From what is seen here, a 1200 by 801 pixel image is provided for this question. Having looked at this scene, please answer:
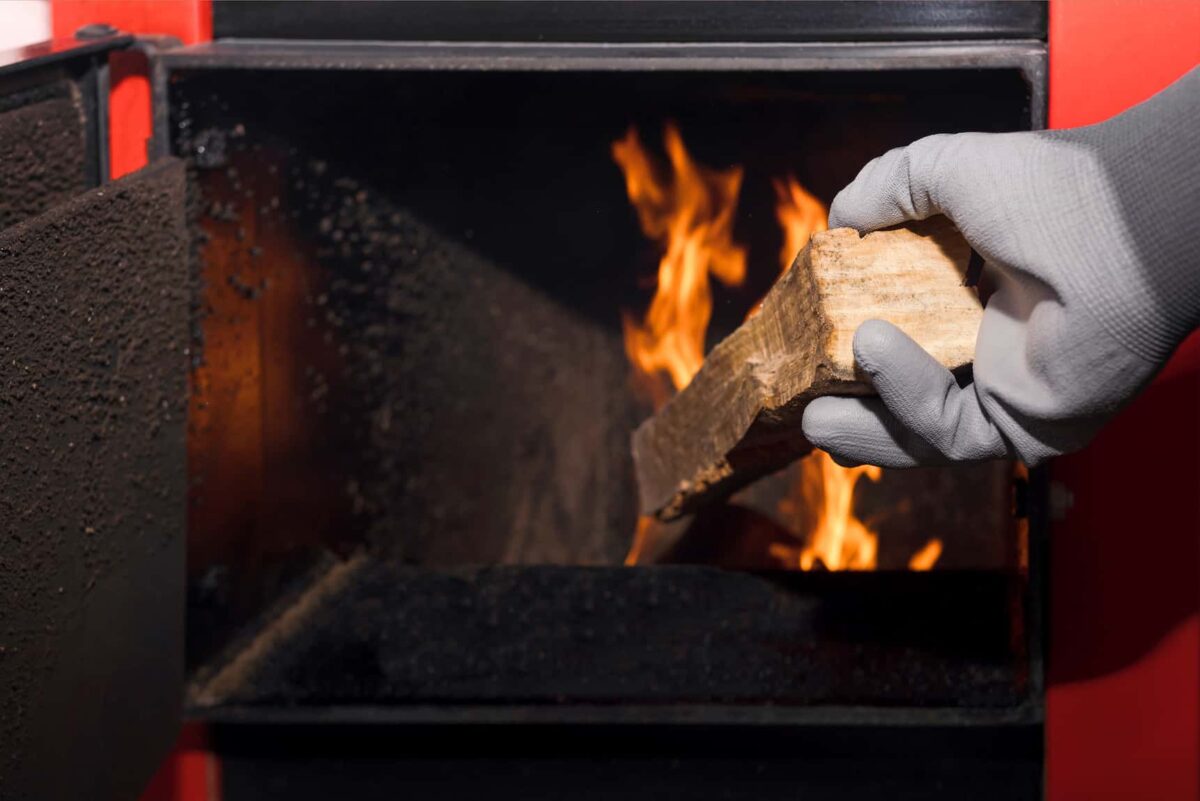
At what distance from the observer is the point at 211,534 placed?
1.08 meters

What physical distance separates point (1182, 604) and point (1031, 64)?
19.4 inches

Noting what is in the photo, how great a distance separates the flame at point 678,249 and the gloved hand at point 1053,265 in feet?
1.52

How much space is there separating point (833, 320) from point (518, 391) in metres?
0.79

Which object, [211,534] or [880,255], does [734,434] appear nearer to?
[880,255]

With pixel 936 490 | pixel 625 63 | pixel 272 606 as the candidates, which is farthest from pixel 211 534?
pixel 936 490

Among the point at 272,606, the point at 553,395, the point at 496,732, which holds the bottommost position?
the point at 496,732

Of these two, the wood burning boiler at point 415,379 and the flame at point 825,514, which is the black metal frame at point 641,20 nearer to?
the wood burning boiler at point 415,379

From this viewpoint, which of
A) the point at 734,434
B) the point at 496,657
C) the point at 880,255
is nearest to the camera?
the point at 880,255

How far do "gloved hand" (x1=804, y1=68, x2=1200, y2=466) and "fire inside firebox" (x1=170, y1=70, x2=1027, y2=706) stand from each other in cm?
31

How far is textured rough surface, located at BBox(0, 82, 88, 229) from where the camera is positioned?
90cm

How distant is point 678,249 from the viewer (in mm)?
1271

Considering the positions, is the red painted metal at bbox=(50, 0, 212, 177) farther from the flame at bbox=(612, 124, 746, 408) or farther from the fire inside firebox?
the flame at bbox=(612, 124, 746, 408)

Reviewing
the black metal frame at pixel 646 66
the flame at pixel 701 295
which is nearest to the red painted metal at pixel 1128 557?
the black metal frame at pixel 646 66

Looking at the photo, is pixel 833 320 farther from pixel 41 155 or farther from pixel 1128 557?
pixel 41 155
